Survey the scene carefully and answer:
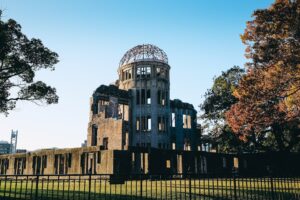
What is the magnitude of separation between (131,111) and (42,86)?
23.0 m

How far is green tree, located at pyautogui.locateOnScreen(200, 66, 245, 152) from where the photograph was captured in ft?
119

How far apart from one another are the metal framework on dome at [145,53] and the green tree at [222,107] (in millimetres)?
9253

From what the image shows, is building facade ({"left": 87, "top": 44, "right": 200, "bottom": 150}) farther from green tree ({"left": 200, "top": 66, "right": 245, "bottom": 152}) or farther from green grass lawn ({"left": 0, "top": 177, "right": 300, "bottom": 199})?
green grass lawn ({"left": 0, "top": 177, "right": 300, "bottom": 199})

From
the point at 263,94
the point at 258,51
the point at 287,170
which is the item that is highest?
the point at 258,51

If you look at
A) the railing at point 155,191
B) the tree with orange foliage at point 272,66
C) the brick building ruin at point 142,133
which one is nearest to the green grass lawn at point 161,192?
the railing at point 155,191

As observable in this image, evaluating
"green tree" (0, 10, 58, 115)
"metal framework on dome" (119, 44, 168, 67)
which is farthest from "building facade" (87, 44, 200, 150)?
"green tree" (0, 10, 58, 115)

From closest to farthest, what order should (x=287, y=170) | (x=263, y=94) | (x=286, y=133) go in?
(x=263, y=94)
(x=287, y=170)
(x=286, y=133)

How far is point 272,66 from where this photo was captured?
1620 cm

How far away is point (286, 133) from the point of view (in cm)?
3975

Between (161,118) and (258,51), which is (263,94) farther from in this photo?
(161,118)

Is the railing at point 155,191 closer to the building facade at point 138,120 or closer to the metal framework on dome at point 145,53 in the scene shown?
the building facade at point 138,120

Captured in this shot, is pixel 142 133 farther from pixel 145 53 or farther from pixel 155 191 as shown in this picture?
pixel 155 191

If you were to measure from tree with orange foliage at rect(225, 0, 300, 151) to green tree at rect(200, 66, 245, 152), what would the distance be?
16808mm

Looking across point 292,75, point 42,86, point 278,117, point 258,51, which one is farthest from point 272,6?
point 42,86
